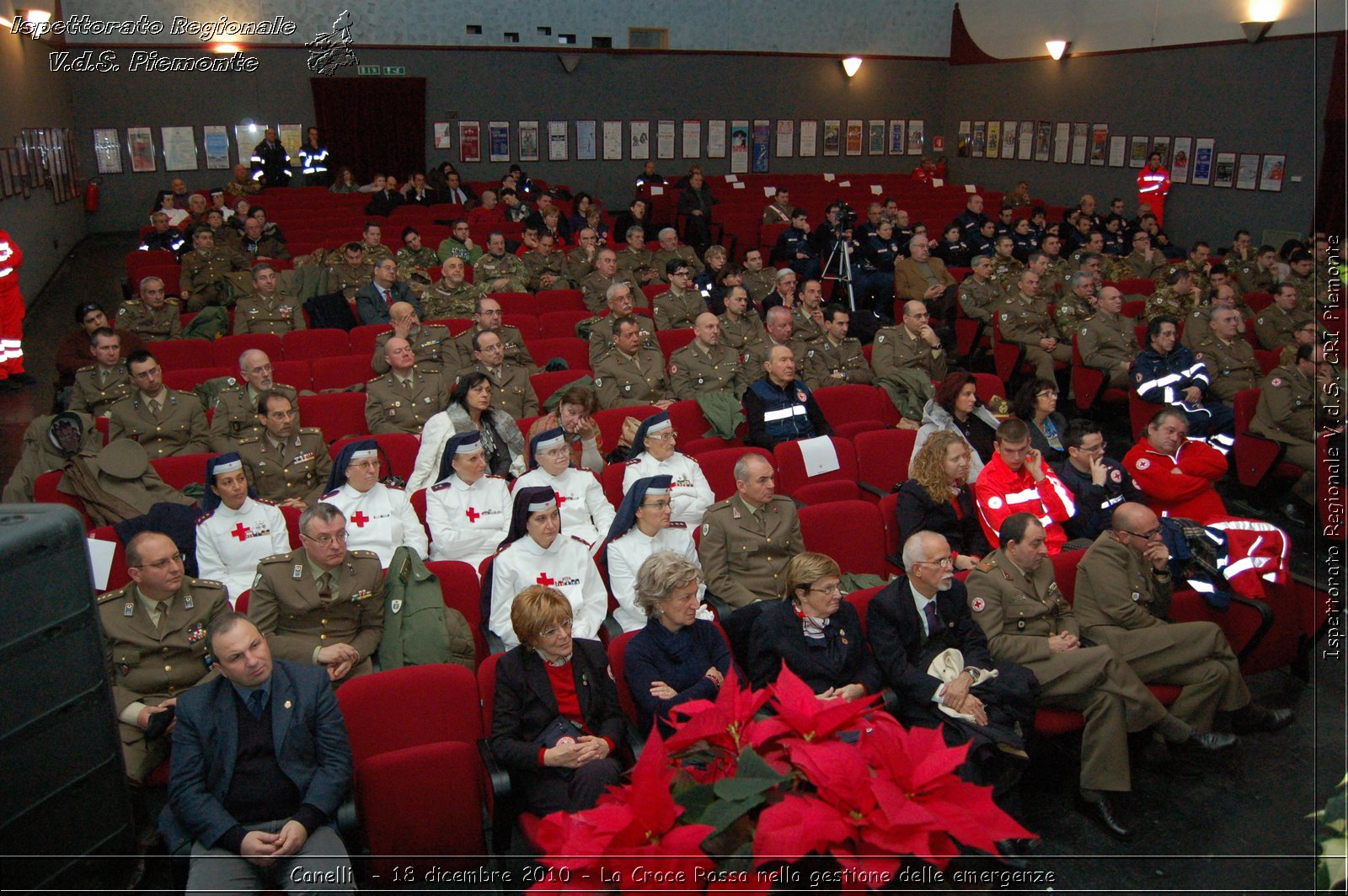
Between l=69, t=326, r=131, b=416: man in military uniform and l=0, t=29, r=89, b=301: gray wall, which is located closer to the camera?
l=69, t=326, r=131, b=416: man in military uniform

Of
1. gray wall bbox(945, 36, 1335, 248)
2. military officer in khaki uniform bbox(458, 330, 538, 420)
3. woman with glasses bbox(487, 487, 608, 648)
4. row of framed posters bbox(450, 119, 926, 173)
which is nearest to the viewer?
woman with glasses bbox(487, 487, 608, 648)

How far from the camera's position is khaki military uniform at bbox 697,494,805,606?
3.84 metres

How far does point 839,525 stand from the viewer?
4.14 m

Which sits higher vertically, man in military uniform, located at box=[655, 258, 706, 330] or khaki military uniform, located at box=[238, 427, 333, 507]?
man in military uniform, located at box=[655, 258, 706, 330]

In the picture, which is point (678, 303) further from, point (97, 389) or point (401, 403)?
point (97, 389)

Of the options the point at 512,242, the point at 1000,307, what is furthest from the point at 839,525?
the point at 512,242

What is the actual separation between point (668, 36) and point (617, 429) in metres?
12.0

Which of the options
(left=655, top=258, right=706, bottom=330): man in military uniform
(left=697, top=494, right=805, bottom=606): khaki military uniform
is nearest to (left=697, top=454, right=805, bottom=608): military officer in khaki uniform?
(left=697, top=494, right=805, bottom=606): khaki military uniform

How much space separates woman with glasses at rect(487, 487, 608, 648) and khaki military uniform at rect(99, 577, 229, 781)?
0.97 m

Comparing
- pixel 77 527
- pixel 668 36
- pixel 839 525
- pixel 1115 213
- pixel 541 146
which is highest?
pixel 668 36

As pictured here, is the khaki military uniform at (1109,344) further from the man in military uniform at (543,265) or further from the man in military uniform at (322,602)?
the man in military uniform at (322,602)

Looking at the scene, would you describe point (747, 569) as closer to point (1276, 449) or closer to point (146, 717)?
point (146, 717)

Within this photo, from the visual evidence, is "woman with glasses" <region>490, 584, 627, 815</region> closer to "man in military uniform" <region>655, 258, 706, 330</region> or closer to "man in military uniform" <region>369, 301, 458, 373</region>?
"man in military uniform" <region>369, 301, 458, 373</region>

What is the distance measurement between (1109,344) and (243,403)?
5.78 meters
